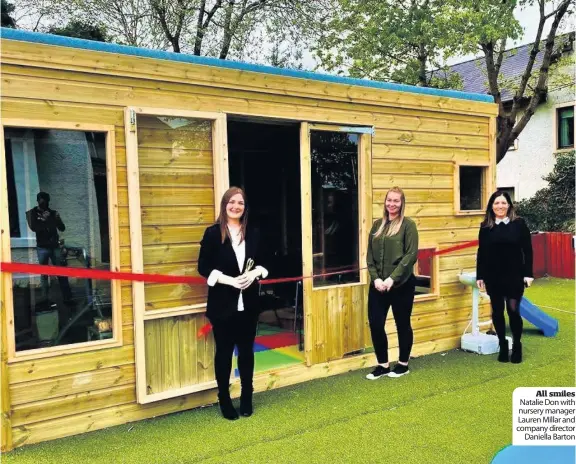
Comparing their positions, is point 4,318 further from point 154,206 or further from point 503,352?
point 503,352

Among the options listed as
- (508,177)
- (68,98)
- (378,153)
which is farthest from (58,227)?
(508,177)

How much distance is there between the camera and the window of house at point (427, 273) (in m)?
5.49

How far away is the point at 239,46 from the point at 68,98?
12.9 m

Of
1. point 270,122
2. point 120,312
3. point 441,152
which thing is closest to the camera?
point 120,312

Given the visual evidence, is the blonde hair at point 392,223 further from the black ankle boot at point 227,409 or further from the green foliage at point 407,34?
the green foliage at point 407,34

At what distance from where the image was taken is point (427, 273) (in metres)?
5.57

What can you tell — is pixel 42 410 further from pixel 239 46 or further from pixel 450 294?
pixel 239 46

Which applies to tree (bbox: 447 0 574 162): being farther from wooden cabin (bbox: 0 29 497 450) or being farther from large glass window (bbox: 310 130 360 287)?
large glass window (bbox: 310 130 360 287)

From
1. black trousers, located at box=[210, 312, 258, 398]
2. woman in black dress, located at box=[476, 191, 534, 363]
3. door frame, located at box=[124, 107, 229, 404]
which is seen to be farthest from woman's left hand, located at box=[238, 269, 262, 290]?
woman in black dress, located at box=[476, 191, 534, 363]

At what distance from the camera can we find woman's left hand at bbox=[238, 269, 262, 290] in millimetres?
3664

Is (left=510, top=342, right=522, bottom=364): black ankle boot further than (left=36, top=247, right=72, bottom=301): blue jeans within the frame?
Yes

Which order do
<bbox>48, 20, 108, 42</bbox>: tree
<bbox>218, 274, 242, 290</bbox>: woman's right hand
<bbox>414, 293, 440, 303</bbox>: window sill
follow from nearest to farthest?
<bbox>218, 274, 242, 290</bbox>: woman's right hand < <bbox>414, 293, 440, 303</bbox>: window sill < <bbox>48, 20, 108, 42</bbox>: tree

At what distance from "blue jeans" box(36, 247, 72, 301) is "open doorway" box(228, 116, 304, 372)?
3.10 metres

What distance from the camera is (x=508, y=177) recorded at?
17.8 metres
